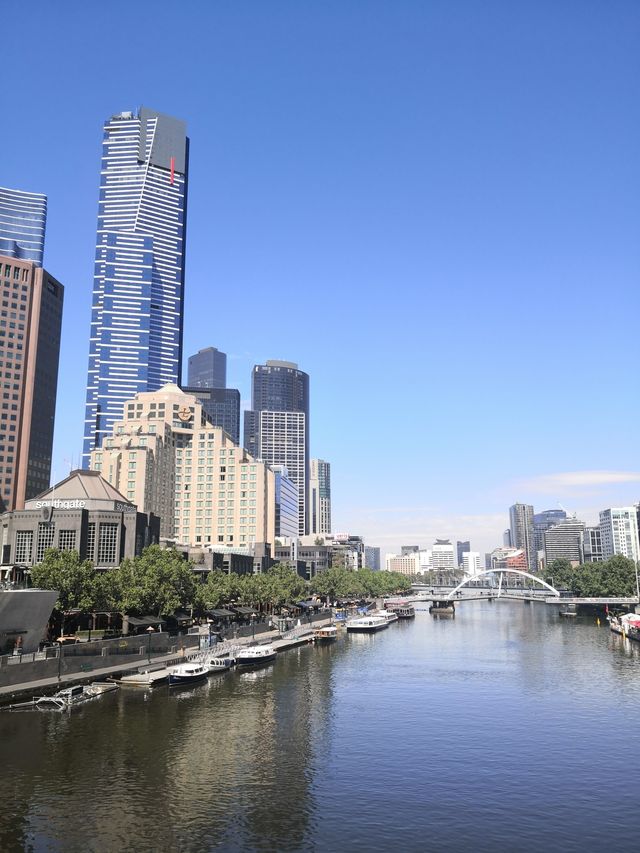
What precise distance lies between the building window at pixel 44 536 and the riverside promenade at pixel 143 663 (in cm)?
2974

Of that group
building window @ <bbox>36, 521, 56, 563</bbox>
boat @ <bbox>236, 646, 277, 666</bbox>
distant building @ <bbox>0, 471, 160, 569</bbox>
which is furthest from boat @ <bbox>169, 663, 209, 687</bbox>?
building window @ <bbox>36, 521, 56, 563</bbox>

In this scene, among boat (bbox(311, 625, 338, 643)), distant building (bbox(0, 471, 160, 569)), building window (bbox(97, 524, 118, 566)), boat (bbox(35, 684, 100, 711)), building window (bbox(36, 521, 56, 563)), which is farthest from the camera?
boat (bbox(311, 625, 338, 643))

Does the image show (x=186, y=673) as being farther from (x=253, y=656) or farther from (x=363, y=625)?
(x=363, y=625)

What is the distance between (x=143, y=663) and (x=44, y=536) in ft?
123

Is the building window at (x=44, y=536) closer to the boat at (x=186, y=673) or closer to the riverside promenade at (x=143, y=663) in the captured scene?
the riverside promenade at (x=143, y=663)

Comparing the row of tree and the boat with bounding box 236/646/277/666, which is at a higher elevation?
the row of tree

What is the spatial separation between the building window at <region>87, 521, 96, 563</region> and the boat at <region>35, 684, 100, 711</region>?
46256 mm

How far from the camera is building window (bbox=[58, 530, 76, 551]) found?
403 ft

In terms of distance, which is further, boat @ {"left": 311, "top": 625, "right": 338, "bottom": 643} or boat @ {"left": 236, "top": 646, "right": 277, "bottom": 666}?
boat @ {"left": 311, "top": 625, "right": 338, "bottom": 643}

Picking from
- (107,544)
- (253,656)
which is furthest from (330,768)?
(107,544)

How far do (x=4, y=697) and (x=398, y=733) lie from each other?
132 ft

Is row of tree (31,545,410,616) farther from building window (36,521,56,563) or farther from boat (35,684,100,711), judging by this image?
boat (35,684,100,711)

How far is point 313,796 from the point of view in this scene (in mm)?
50844

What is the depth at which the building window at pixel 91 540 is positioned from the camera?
12581 centimetres
